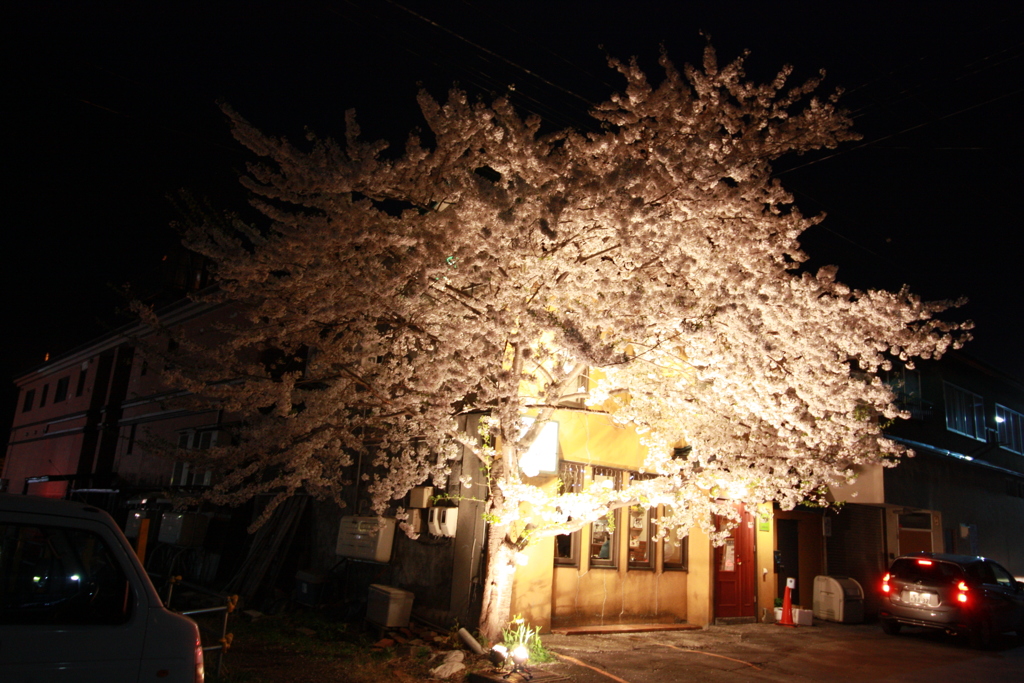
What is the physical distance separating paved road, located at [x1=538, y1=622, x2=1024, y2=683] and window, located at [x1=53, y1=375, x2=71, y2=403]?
32.0 meters

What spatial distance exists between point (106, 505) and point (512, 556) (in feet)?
76.5

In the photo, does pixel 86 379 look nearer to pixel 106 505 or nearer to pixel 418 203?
pixel 106 505

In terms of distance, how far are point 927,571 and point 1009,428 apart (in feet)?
57.4

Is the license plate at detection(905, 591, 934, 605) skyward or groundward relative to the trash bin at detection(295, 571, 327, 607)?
skyward

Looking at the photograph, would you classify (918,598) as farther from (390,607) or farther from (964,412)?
(964,412)

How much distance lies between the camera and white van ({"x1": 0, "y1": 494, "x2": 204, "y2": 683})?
378cm

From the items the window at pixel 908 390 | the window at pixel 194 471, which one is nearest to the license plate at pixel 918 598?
the window at pixel 908 390

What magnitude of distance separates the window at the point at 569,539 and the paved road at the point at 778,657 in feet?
4.10

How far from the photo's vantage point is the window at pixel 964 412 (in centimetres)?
2233

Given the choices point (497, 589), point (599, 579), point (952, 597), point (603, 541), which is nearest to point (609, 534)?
point (603, 541)

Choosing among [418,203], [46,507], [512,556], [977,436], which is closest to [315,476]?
[512,556]

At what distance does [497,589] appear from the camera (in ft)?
29.9

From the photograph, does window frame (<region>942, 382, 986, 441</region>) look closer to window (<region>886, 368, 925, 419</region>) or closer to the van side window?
window (<region>886, 368, 925, 419</region>)

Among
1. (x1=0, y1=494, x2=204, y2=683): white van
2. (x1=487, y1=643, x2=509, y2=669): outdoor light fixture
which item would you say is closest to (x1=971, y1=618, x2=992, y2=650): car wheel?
(x1=487, y1=643, x2=509, y2=669): outdoor light fixture
